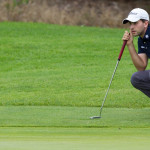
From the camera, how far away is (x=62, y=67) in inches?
489

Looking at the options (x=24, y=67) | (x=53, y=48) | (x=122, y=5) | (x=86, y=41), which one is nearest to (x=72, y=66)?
(x=24, y=67)

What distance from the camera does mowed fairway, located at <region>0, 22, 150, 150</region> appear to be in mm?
5344

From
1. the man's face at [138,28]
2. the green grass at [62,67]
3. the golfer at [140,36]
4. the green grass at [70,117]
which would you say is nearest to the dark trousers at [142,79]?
the golfer at [140,36]

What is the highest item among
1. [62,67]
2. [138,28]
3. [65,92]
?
[138,28]

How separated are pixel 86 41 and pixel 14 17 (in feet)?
16.7

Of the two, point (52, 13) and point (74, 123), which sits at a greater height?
point (74, 123)

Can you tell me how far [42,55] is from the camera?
13922mm

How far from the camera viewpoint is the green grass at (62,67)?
350 inches

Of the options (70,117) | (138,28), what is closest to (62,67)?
(70,117)

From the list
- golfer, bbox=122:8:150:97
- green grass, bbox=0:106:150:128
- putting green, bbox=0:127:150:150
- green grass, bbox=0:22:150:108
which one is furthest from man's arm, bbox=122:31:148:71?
green grass, bbox=0:22:150:108

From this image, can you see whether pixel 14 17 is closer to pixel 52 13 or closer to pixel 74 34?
pixel 52 13

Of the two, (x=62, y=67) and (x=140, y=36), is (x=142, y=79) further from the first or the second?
(x=62, y=67)

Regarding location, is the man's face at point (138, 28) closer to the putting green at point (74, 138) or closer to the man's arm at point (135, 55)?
the man's arm at point (135, 55)

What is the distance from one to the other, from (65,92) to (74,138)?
4.27 metres
